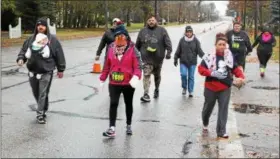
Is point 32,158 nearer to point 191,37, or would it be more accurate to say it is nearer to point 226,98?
point 226,98

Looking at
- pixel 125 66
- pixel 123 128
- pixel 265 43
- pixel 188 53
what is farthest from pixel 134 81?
pixel 265 43

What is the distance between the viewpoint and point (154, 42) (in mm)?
10180

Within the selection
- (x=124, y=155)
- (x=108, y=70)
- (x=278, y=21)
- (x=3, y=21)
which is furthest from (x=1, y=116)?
(x=278, y=21)

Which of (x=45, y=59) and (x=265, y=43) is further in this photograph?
(x=265, y=43)

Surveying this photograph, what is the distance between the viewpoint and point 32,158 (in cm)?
606

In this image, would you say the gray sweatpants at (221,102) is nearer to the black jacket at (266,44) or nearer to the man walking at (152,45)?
the man walking at (152,45)

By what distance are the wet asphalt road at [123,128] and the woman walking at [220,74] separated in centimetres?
49

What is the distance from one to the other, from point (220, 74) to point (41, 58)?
3.09 m

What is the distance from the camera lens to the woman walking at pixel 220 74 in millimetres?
7016

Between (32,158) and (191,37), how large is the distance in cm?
593

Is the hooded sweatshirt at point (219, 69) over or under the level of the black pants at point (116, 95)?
over

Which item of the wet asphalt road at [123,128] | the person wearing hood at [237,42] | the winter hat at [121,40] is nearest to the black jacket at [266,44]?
the wet asphalt road at [123,128]

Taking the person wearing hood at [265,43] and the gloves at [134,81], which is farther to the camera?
the person wearing hood at [265,43]

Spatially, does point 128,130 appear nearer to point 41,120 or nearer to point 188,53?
point 41,120
